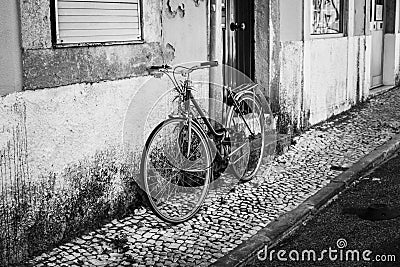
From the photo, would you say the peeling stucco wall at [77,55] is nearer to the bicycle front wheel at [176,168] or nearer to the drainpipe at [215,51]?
the bicycle front wheel at [176,168]

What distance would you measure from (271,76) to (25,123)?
4627 mm

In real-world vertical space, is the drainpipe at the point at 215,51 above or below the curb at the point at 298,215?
above

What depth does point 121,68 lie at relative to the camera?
17.8 feet

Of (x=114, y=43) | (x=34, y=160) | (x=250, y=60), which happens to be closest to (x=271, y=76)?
(x=250, y=60)

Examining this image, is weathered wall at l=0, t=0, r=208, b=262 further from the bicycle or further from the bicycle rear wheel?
the bicycle rear wheel

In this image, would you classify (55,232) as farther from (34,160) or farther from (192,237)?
(192,237)

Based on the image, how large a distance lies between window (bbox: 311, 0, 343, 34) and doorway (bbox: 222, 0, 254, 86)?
2.06 meters

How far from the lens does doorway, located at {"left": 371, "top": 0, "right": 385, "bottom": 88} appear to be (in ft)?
46.9

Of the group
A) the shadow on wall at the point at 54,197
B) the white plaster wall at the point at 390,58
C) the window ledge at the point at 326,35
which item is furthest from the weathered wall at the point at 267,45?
the white plaster wall at the point at 390,58

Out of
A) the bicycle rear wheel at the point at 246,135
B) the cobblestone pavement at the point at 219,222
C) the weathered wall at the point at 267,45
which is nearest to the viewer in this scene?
the cobblestone pavement at the point at 219,222

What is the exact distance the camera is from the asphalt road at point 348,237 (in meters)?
4.68

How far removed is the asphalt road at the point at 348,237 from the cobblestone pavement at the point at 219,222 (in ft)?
1.05

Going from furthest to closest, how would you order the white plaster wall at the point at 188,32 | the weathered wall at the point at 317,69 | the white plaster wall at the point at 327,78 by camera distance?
the white plaster wall at the point at 327,78
the weathered wall at the point at 317,69
the white plaster wall at the point at 188,32

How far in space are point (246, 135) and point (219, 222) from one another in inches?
63.9
